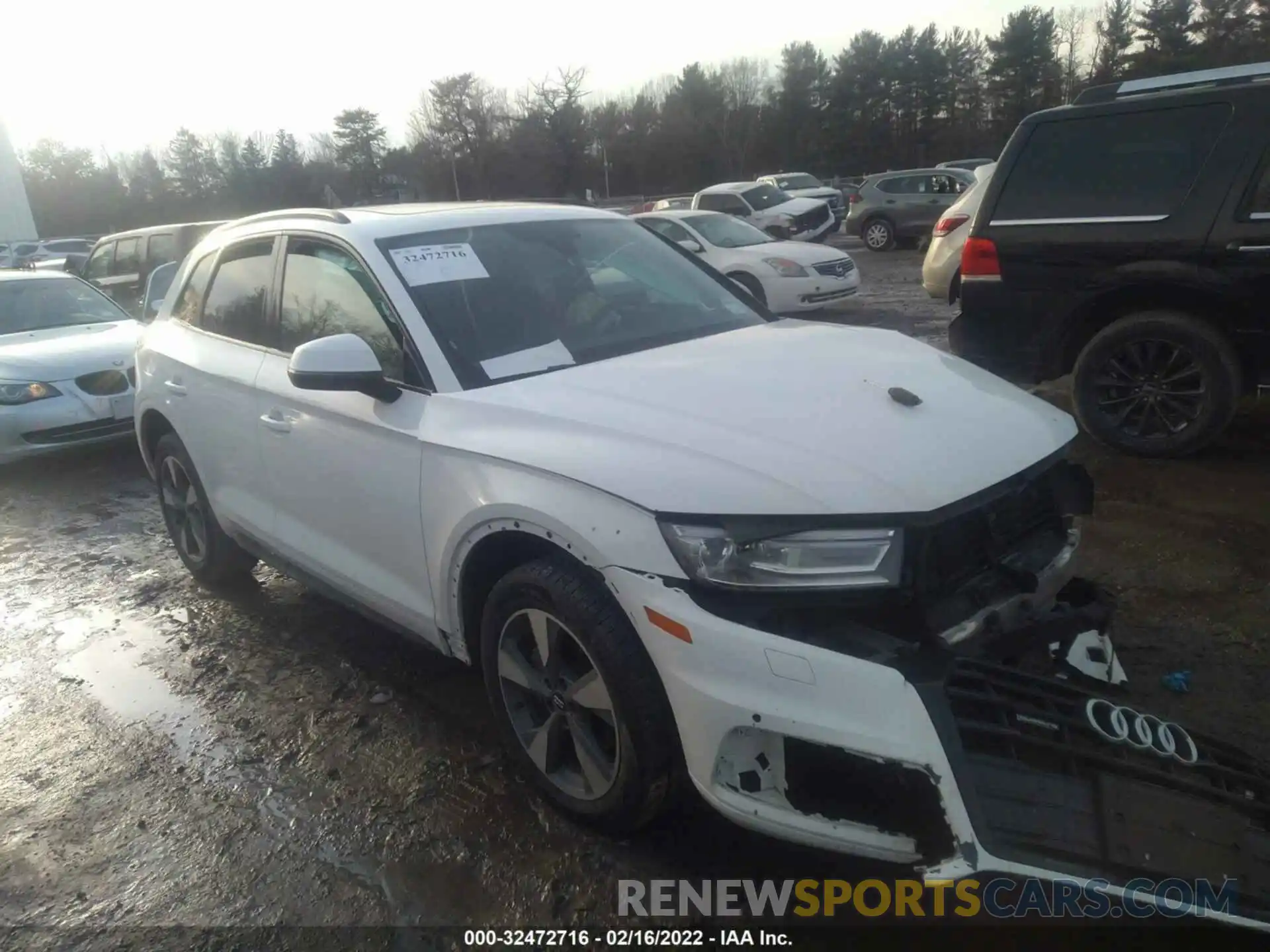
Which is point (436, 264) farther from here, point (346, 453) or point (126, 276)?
point (126, 276)

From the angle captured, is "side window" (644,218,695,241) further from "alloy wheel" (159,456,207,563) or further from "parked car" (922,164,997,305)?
"alloy wheel" (159,456,207,563)

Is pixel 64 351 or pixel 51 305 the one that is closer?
pixel 64 351

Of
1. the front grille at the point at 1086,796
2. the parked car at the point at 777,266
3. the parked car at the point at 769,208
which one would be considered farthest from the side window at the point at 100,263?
the front grille at the point at 1086,796

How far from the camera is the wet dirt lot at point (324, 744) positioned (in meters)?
2.61

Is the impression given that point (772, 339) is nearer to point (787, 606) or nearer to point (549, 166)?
point (787, 606)

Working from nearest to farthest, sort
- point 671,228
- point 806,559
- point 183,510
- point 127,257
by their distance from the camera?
point 806,559 < point 183,510 < point 127,257 < point 671,228

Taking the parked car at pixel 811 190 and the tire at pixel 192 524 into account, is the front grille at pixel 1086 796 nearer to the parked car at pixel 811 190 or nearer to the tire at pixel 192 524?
the tire at pixel 192 524

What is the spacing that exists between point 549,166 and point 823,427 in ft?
153

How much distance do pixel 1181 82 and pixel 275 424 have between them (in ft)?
16.9

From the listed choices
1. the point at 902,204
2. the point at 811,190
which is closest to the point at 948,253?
the point at 902,204

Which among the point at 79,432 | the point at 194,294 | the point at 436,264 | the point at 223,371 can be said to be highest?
the point at 436,264

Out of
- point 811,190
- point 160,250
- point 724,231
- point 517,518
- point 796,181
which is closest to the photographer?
point 517,518

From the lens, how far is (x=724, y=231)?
1312 cm

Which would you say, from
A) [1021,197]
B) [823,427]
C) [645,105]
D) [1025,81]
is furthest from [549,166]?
[823,427]
